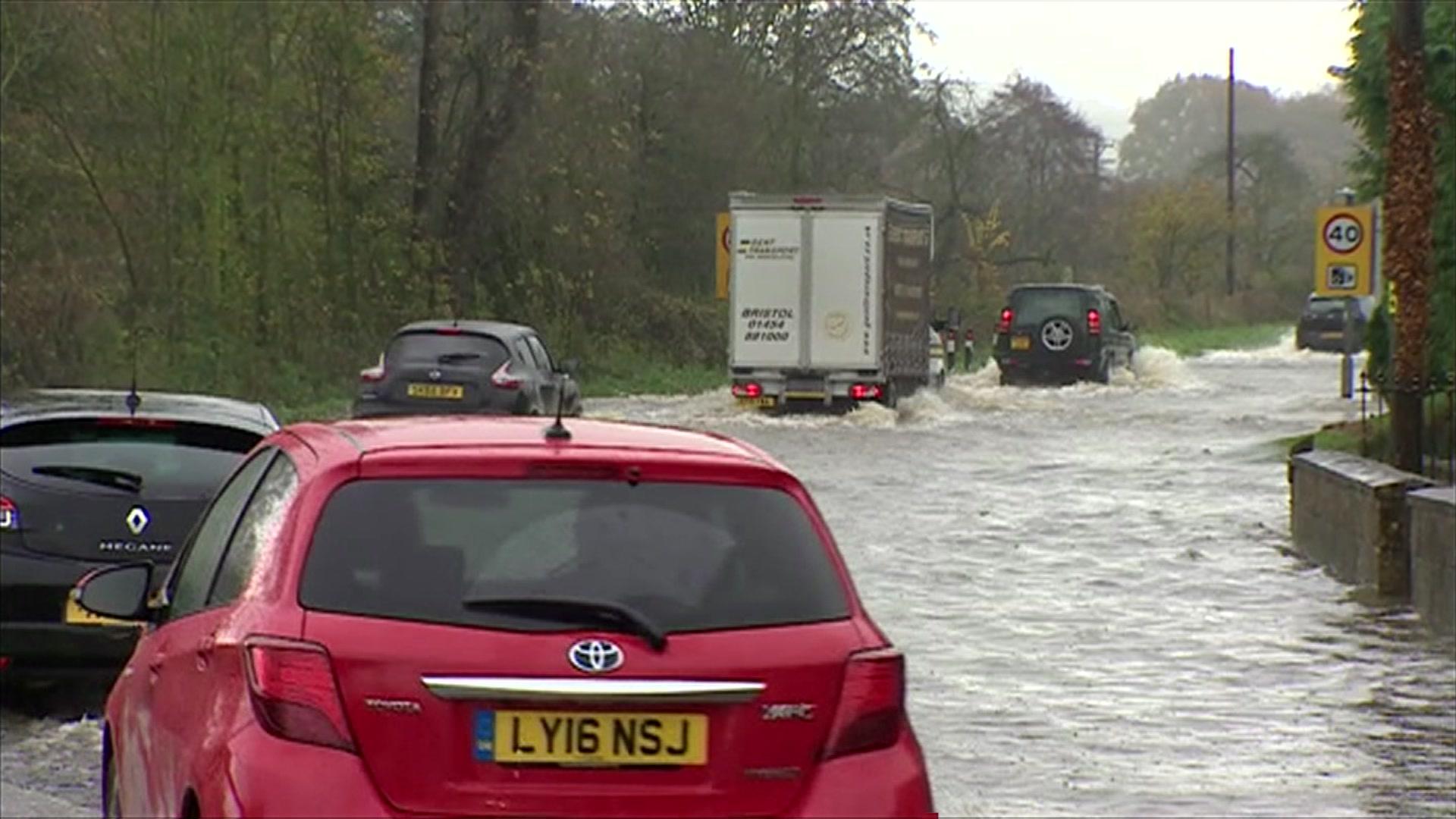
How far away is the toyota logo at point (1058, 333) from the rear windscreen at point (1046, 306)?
132mm

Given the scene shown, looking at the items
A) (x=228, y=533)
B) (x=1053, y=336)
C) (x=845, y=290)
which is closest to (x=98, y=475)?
(x=228, y=533)

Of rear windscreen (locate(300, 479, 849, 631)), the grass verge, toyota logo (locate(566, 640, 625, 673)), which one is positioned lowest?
the grass verge

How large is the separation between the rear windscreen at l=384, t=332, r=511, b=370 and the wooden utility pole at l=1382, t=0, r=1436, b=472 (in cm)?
1025

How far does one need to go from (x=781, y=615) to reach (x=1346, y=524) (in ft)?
41.8

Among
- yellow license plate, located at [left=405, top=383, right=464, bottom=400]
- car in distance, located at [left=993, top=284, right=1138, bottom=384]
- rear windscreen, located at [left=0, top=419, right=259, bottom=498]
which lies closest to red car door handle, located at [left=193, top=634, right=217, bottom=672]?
rear windscreen, located at [left=0, top=419, right=259, bottom=498]

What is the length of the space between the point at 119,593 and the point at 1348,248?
18.7 m

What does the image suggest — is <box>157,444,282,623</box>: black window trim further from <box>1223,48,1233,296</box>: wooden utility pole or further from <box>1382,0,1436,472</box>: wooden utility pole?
<box>1223,48,1233,296</box>: wooden utility pole

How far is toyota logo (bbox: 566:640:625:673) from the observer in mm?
5297

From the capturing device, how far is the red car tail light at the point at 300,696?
5.26 m

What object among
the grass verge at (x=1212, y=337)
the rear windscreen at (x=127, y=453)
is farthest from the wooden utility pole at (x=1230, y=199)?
the rear windscreen at (x=127, y=453)

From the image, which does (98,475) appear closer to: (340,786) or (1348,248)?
(340,786)

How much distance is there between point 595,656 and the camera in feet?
17.5

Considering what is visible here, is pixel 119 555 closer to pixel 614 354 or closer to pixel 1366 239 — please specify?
pixel 1366 239

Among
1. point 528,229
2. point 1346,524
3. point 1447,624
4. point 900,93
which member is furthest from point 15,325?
point 900,93
